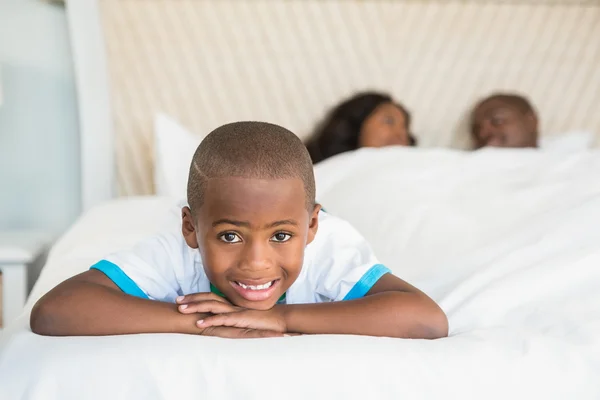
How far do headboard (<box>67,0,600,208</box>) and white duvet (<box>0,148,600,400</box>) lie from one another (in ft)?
1.41

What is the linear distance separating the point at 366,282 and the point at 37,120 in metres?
1.53

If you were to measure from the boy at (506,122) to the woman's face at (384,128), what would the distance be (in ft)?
0.90

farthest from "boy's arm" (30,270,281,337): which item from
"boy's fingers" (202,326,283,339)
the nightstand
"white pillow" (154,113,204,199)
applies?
"white pillow" (154,113,204,199)

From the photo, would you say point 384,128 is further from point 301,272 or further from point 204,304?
point 204,304

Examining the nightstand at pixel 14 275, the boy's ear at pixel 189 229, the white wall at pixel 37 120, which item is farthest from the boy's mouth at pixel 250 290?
the white wall at pixel 37 120

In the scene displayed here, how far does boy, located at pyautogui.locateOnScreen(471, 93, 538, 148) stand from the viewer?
2.25 meters

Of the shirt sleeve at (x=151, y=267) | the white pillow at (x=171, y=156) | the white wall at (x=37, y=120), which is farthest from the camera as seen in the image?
the white wall at (x=37, y=120)

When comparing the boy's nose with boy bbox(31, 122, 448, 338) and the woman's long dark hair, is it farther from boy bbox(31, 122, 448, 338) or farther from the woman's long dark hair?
the woman's long dark hair

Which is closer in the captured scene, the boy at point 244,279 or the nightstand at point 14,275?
the boy at point 244,279

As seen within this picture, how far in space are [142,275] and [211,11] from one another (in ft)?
4.60

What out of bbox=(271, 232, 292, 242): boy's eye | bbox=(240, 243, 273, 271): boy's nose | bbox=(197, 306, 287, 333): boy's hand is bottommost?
bbox=(197, 306, 287, 333): boy's hand

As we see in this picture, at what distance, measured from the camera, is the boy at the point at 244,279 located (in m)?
0.97

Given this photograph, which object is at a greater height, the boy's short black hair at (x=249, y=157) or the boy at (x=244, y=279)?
the boy's short black hair at (x=249, y=157)

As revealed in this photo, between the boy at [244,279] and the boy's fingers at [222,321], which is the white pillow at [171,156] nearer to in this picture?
the boy at [244,279]
